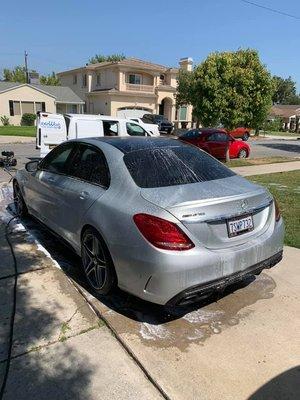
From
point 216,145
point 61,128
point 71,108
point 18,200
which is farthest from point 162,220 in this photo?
point 71,108

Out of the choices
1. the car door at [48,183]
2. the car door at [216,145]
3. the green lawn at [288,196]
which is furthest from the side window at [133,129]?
the car door at [48,183]

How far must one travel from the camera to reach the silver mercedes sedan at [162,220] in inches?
119

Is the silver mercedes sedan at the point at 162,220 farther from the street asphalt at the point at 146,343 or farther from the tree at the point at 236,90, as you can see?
the tree at the point at 236,90

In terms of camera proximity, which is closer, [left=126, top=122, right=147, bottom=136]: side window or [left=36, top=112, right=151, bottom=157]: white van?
[left=36, top=112, right=151, bottom=157]: white van

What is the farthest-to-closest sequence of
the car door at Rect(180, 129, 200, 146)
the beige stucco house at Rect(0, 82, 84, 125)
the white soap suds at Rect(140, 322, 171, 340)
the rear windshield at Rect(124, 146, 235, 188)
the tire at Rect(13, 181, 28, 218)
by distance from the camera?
1. the beige stucco house at Rect(0, 82, 84, 125)
2. the car door at Rect(180, 129, 200, 146)
3. the tire at Rect(13, 181, 28, 218)
4. the rear windshield at Rect(124, 146, 235, 188)
5. the white soap suds at Rect(140, 322, 171, 340)

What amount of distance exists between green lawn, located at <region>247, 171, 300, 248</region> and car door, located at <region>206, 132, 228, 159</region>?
4.36 m

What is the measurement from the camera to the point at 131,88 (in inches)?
1551

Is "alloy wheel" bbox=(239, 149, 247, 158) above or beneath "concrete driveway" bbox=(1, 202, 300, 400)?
beneath

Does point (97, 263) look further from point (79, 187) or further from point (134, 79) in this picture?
point (134, 79)

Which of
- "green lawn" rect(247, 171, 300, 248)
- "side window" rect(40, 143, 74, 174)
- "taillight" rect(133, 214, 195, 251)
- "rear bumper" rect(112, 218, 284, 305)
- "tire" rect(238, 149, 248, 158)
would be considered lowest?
"tire" rect(238, 149, 248, 158)

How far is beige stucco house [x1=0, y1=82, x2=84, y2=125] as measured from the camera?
3566cm

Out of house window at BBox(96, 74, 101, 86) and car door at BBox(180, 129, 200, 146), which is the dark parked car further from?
car door at BBox(180, 129, 200, 146)

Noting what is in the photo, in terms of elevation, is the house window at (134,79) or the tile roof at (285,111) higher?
the house window at (134,79)

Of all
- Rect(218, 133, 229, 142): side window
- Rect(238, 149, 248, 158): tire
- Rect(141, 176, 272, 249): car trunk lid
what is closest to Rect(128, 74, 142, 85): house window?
Rect(238, 149, 248, 158): tire
